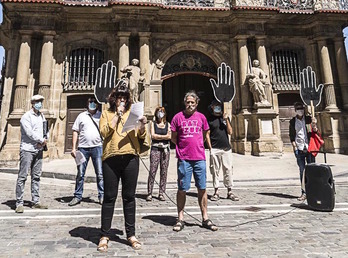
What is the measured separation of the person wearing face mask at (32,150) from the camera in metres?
4.48

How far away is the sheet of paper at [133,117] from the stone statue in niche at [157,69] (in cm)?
1096

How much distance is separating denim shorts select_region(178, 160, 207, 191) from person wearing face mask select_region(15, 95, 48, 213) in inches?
108

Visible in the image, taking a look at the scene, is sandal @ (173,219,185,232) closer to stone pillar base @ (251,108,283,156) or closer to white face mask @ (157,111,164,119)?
white face mask @ (157,111,164,119)

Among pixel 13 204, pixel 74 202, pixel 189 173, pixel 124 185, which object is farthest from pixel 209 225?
pixel 13 204

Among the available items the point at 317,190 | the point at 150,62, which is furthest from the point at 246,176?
the point at 150,62

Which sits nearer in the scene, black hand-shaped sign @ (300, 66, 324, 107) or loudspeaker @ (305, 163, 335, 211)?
loudspeaker @ (305, 163, 335, 211)

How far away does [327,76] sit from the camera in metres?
13.5

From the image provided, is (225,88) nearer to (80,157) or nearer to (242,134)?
(80,157)

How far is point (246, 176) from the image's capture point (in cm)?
758

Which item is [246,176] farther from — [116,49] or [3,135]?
[3,135]

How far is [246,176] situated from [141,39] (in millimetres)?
9234

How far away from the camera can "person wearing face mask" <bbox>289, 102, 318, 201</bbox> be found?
5.18 m

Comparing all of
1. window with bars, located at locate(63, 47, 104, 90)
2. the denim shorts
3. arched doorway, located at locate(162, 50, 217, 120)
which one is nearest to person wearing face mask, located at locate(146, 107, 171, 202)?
the denim shorts

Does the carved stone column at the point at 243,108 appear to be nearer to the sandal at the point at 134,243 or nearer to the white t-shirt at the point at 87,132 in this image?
the white t-shirt at the point at 87,132
